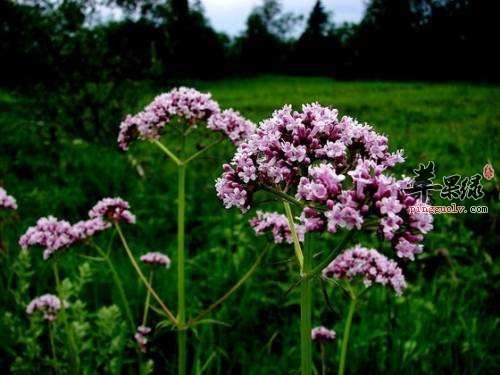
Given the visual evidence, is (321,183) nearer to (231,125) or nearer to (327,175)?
(327,175)

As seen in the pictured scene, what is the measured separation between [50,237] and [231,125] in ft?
3.99

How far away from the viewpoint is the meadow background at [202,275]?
10.8ft

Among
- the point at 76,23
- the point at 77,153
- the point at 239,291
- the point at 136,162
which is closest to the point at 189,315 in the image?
the point at 239,291

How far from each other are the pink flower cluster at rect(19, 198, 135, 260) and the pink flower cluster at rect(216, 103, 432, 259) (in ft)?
4.92

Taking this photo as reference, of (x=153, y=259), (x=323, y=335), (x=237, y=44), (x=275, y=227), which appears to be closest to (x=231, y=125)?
(x=275, y=227)

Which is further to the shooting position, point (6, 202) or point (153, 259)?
point (6, 202)

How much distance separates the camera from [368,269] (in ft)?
8.78

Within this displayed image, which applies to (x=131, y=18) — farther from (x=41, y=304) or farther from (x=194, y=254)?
(x=41, y=304)

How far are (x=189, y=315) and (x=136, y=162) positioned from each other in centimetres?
415

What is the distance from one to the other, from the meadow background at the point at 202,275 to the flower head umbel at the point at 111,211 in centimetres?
41

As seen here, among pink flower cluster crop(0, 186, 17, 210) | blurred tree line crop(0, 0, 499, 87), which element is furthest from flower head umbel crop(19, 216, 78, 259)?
blurred tree line crop(0, 0, 499, 87)

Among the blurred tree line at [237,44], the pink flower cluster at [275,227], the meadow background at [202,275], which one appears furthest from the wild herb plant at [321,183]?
the blurred tree line at [237,44]

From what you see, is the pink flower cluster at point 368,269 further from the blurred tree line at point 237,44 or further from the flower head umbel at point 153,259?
the blurred tree line at point 237,44

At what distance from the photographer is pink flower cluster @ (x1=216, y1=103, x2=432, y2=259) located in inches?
56.9
